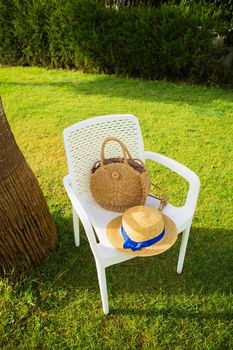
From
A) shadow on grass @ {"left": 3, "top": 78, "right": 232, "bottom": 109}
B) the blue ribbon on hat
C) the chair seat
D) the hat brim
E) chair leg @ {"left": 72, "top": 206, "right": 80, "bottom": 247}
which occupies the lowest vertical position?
shadow on grass @ {"left": 3, "top": 78, "right": 232, "bottom": 109}

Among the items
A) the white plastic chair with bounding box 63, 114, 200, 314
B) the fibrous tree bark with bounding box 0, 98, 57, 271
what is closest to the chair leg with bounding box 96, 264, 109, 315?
the white plastic chair with bounding box 63, 114, 200, 314

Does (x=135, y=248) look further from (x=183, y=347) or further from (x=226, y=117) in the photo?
(x=226, y=117)

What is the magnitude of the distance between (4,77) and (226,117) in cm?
513

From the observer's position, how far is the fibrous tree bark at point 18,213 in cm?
252

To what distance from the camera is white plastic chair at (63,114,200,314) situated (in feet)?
8.55

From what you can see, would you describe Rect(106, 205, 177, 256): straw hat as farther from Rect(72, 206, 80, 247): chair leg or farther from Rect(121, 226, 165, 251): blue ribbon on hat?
Rect(72, 206, 80, 247): chair leg

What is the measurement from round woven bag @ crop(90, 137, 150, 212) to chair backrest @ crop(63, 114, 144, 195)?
0.52 feet

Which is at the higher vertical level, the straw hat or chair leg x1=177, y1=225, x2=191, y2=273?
the straw hat

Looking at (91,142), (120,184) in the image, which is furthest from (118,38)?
(120,184)

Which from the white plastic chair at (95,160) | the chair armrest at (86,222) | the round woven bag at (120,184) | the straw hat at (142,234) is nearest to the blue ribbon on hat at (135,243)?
the straw hat at (142,234)

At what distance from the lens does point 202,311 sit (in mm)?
2721

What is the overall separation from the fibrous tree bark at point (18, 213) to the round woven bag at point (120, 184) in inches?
20.9

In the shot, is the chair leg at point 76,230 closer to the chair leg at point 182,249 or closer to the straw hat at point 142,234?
the straw hat at point 142,234

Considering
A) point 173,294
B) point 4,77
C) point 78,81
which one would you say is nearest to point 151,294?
point 173,294
